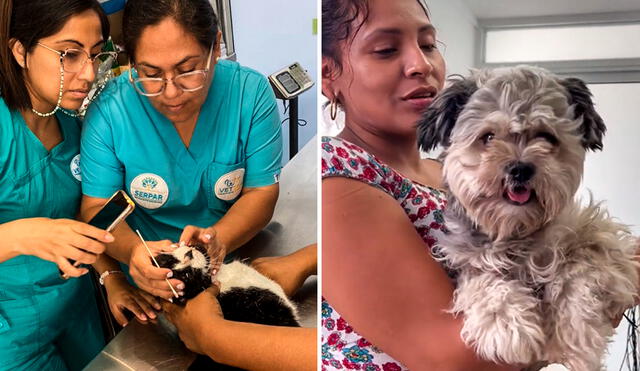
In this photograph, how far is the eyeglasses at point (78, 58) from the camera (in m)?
0.88

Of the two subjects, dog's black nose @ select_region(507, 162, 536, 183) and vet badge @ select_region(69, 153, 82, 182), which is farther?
vet badge @ select_region(69, 153, 82, 182)

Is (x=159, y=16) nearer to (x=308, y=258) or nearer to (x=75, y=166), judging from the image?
(x=75, y=166)

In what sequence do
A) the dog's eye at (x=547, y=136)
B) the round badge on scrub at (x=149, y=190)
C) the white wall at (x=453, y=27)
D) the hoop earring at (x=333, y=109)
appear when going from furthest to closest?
the round badge on scrub at (x=149, y=190), the hoop earring at (x=333, y=109), the white wall at (x=453, y=27), the dog's eye at (x=547, y=136)

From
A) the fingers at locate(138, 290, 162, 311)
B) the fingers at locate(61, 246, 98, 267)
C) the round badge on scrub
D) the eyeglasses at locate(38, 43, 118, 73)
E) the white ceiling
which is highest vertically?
the white ceiling

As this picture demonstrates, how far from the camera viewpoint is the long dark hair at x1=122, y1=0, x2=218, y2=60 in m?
0.84

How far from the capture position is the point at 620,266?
0.70 m

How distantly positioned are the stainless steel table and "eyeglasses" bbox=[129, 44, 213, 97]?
20 cm

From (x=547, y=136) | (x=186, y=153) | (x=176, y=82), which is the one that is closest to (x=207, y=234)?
(x=186, y=153)

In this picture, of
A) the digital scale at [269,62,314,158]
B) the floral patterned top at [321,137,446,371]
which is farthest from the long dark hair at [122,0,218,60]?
the floral patterned top at [321,137,446,371]

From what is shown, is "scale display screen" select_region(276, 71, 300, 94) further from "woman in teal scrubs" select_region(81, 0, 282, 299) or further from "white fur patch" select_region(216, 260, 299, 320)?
"white fur patch" select_region(216, 260, 299, 320)

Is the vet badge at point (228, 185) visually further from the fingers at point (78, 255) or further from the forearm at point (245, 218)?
the fingers at point (78, 255)

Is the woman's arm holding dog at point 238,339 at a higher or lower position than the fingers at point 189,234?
lower

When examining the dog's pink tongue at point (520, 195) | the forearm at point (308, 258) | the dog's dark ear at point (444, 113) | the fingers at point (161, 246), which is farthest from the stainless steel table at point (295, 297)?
the dog's pink tongue at point (520, 195)

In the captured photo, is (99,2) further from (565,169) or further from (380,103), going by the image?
(565,169)
